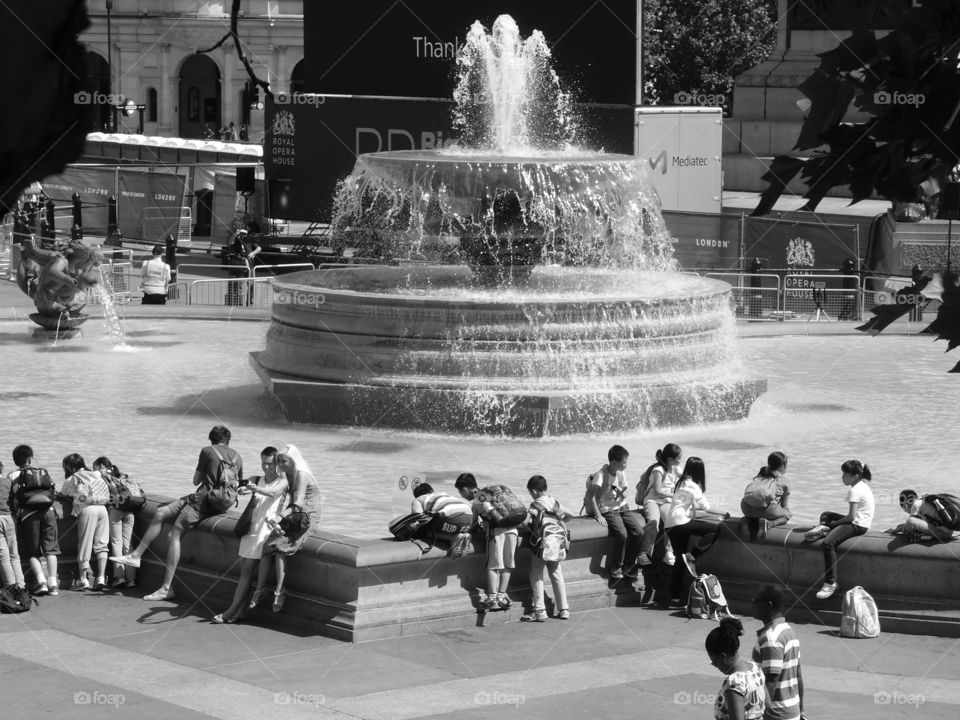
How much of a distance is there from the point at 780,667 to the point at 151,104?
8239 centimetres

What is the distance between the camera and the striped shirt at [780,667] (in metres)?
6.95

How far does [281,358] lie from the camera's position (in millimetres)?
16750

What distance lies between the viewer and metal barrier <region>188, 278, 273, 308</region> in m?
28.1

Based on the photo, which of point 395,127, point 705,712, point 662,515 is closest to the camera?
point 705,712

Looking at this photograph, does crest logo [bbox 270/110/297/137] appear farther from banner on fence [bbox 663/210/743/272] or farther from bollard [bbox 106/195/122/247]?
banner on fence [bbox 663/210/743/272]

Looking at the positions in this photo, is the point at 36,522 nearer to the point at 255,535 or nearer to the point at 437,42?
the point at 255,535

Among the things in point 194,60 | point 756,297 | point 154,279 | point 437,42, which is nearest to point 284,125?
point 437,42

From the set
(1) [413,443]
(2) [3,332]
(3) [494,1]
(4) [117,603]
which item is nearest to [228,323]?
(2) [3,332]

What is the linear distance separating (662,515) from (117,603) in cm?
370

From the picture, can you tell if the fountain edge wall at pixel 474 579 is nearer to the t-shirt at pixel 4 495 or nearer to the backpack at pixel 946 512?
the backpack at pixel 946 512

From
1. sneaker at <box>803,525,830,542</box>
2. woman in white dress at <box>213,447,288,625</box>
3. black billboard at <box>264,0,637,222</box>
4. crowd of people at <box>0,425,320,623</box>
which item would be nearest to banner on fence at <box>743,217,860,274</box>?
black billboard at <box>264,0,637,222</box>

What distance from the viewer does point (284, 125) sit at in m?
37.9

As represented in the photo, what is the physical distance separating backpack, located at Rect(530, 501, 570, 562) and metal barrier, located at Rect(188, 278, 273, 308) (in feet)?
58.0

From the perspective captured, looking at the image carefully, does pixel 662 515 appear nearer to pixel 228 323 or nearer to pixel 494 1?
pixel 228 323
